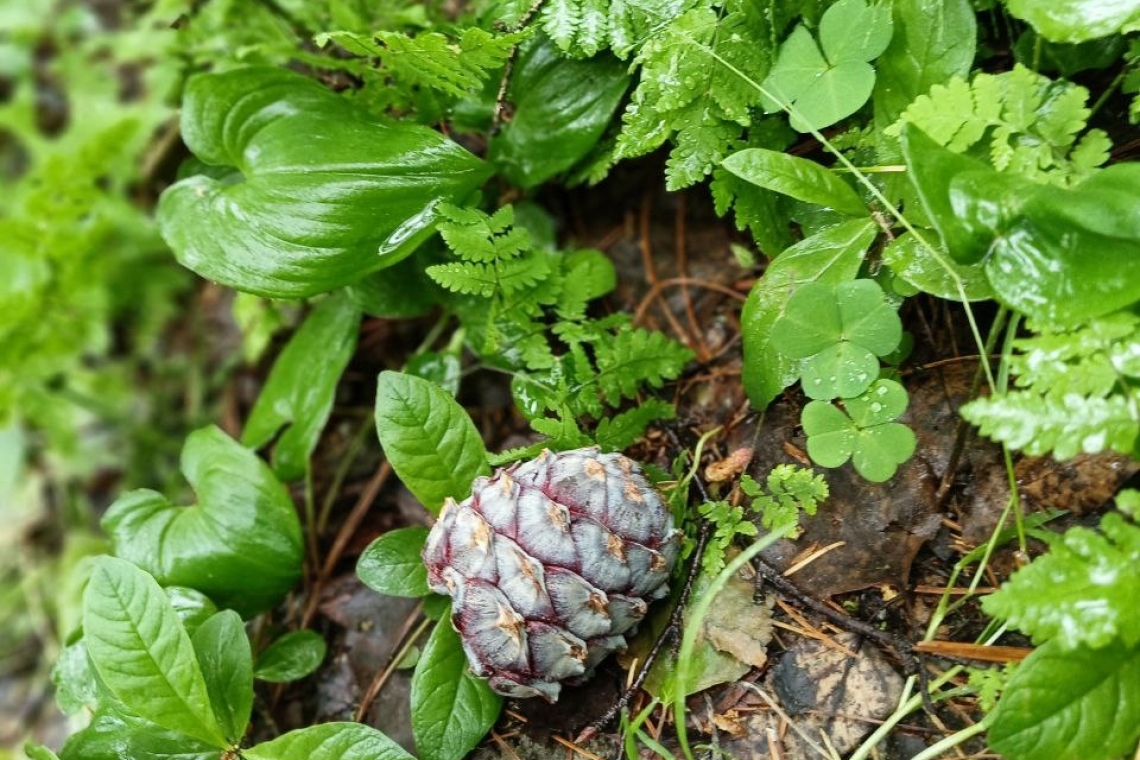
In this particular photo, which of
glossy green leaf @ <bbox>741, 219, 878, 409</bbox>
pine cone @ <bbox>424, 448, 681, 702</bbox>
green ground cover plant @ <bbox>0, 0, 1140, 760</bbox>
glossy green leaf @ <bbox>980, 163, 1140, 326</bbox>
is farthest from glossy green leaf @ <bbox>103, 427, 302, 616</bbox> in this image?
glossy green leaf @ <bbox>980, 163, 1140, 326</bbox>

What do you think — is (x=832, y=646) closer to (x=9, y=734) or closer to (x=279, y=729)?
(x=279, y=729)

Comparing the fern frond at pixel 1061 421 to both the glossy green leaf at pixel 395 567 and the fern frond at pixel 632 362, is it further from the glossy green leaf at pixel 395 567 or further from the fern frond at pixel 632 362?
the glossy green leaf at pixel 395 567

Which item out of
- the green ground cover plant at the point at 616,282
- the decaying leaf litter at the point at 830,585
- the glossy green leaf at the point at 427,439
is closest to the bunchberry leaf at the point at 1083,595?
the green ground cover plant at the point at 616,282

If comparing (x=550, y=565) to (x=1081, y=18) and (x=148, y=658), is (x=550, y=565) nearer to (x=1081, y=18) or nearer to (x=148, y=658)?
(x=148, y=658)

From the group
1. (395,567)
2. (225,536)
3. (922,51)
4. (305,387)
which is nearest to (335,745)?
(395,567)

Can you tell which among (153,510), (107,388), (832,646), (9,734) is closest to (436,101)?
(153,510)

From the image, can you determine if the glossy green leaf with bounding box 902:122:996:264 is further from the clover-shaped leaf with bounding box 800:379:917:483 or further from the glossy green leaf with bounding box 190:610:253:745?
the glossy green leaf with bounding box 190:610:253:745
